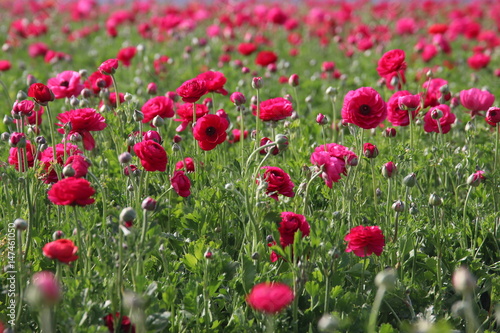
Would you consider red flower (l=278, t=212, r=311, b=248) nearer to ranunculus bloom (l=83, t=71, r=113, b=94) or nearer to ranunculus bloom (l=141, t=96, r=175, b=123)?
ranunculus bloom (l=141, t=96, r=175, b=123)

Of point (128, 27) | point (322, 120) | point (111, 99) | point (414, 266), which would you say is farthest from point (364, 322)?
point (128, 27)

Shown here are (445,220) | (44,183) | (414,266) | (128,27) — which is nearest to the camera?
(414,266)

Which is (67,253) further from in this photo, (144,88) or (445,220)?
(144,88)

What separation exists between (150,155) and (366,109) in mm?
882

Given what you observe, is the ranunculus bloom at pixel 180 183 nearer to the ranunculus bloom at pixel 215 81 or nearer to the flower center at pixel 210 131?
the flower center at pixel 210 131

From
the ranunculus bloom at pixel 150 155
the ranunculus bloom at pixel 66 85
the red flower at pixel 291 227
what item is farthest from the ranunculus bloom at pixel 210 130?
the ranunculus bloom at pixel 66 85

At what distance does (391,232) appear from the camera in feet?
8.49

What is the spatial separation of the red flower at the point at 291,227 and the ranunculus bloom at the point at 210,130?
571 millimetres

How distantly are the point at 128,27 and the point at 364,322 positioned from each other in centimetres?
853

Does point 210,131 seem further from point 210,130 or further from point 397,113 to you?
point 397,113

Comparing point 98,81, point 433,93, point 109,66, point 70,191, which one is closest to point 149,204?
point 70,191

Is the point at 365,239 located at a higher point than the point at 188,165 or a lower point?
lower

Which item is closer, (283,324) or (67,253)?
(67,253)

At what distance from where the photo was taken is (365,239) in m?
2.21
